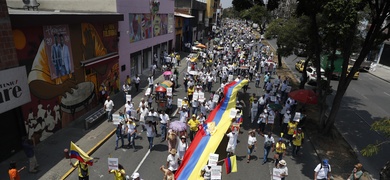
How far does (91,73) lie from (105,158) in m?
7.35

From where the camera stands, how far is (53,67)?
1459cm

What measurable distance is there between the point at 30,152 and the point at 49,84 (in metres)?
4.32

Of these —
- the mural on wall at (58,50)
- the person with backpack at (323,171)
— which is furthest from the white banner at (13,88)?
the person with backpack at (323,171)

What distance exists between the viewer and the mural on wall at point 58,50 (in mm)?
14197

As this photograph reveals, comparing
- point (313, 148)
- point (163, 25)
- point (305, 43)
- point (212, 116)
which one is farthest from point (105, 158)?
point (163, 25)

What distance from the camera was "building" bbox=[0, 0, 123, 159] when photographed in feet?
40.3

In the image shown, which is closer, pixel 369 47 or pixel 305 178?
pixel 305 178

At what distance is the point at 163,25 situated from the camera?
3484 cm

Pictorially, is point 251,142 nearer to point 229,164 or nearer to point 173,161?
point 229,164

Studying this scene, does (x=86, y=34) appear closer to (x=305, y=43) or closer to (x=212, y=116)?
(x=212, y=116)

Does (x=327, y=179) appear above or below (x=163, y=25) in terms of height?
below

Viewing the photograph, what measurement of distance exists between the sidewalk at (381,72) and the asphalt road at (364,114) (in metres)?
2.67

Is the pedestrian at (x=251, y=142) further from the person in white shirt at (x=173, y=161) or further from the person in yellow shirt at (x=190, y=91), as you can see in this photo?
the person in yellow shirt at (x=190, y=91)

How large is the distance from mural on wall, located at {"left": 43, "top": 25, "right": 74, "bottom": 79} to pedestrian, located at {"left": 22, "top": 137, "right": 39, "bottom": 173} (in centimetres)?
444
